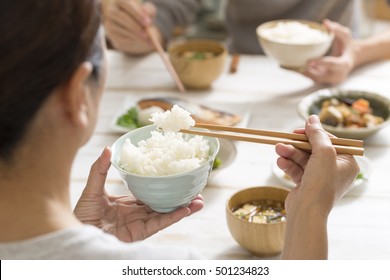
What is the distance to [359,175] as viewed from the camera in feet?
5.49

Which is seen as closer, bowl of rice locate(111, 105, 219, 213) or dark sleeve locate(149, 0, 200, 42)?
bowl of rice locate(111, 105, 219, 213)

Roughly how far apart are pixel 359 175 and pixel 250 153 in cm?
36

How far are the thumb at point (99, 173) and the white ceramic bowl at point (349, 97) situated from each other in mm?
825

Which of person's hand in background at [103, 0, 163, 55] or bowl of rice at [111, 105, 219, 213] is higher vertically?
bowl of rice at [111, 105, 219, 213]

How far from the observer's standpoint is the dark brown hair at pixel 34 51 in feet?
2.52

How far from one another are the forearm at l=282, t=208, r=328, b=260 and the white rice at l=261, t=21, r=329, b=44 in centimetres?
120

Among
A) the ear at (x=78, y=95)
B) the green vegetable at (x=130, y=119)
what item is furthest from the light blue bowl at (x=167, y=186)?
the green vegetable at (x=130, y=119)

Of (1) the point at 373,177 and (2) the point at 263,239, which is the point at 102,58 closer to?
(2) the point at 263,239

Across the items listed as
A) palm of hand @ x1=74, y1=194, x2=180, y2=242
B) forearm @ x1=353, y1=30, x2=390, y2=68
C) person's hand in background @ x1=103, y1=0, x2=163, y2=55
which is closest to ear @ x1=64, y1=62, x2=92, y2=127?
palm of hand @ x1=74, y1=194, x2=180, y2=242

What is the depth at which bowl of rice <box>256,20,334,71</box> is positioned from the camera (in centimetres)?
218

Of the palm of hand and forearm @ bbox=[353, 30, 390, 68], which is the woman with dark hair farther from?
forearm @ bbox=[353, 30, 390, 68]

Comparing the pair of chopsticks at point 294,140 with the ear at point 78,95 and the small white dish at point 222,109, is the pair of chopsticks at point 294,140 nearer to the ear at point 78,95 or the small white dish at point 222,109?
the ear at point 78,95

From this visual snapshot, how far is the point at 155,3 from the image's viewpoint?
9.51 feet

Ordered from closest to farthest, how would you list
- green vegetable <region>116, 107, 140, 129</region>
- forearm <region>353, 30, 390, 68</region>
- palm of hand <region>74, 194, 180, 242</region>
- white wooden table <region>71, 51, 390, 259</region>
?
1. palm of hand <region>74, 194, 180, 242</region>
2. white wooden table <region>71, 51, 390, 259</region>
3. green vegetable <region>116, 107, 140, 129</region>
4. forearm <region>353, 30, 390, 68</region>
